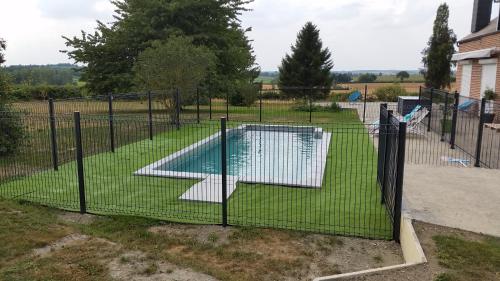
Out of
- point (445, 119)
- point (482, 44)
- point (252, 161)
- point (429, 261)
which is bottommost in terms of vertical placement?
point (252, 161)

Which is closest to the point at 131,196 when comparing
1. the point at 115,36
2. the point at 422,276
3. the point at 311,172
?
the point at 311,172

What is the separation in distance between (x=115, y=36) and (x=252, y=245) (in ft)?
68.8

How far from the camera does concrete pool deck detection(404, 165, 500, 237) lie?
5625 millimetres

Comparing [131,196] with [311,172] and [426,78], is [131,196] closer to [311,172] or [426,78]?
[311,172]

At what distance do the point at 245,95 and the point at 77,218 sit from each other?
730 inches

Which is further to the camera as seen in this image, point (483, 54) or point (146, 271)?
point (483, 54)

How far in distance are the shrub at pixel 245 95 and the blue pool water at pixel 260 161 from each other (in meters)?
10.0

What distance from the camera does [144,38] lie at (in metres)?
23.2

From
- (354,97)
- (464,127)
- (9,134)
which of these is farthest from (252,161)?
(354,97)

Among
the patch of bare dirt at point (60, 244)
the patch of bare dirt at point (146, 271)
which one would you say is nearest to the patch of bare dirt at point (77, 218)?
the patch of bare dirt at point (60, 244)

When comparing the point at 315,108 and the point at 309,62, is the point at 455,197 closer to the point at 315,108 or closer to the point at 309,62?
the point at 315,108

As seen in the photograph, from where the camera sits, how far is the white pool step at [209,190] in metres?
6.80

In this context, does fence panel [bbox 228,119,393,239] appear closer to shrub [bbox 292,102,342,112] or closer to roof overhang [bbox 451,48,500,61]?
roof overhang [bbox 451,48,500,61]

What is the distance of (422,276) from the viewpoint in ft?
13.1
